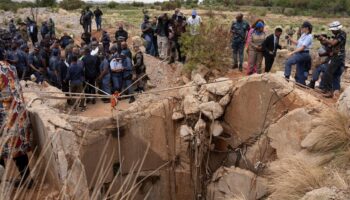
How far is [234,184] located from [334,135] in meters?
3.10

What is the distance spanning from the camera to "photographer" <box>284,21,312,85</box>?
28.3ft

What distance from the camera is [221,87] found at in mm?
8781

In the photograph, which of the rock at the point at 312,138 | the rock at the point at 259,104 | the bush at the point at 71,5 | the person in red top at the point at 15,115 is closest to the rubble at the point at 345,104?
the rock at the point at 312,138

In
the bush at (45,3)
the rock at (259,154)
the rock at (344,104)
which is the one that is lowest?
the rock at (259,154)

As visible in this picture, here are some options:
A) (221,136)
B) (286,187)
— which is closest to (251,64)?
(221,136)

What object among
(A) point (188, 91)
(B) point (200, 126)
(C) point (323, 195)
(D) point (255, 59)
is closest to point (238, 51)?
(D) point (255, 59)

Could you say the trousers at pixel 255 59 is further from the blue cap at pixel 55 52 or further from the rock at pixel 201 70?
the blue cap at pixel 55 52

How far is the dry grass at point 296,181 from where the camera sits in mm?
5049

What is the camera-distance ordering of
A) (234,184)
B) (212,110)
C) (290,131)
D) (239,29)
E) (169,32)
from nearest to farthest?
1. (290,131)
2. (234,184)
3. (212,110)
4. (239,29)
5. (169,32)

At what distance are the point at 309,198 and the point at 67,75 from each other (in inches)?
290

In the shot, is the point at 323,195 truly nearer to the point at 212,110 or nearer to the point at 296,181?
the point at 296,181

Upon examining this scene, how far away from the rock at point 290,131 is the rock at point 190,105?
5.34ft

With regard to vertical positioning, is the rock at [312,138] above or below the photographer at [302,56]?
below

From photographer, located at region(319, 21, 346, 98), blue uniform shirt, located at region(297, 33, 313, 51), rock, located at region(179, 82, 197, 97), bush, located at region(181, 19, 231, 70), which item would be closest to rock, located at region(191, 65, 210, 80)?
bush, located at region(181, 19, 231, 70)
